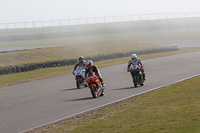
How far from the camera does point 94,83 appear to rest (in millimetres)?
14594

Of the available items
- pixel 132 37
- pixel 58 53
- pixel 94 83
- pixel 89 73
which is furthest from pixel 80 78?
pixel 132 37

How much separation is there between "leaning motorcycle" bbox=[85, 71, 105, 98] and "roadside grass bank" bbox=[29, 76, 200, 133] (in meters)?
1.50

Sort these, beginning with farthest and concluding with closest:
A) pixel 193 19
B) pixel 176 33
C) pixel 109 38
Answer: pixel 193 19 → pixel 176 33 → pixel 109 38

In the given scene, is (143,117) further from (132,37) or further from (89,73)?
(132,37)

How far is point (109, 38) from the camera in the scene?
2554 inches

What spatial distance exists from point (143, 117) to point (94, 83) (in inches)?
192

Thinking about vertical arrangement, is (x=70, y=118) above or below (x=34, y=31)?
below

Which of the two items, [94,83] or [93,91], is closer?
[93,91]

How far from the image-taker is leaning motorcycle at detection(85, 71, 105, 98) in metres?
14.4

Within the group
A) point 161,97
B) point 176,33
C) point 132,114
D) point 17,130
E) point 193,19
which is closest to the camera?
point 17,130

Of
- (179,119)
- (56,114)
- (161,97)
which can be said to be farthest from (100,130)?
(161,97)

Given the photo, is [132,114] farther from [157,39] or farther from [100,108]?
[157,39]

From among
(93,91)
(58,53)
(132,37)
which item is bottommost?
(93,91)

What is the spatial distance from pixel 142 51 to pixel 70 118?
103 feet
